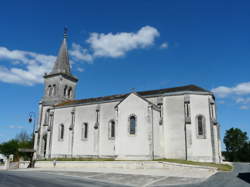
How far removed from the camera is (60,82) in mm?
40812

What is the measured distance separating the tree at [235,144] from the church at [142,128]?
2945cm

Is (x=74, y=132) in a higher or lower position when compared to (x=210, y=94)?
lower

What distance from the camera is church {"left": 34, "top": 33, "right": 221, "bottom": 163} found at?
2666cm

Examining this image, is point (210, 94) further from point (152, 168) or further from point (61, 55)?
point (61, 55)

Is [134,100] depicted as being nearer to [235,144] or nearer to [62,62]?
[62,62]

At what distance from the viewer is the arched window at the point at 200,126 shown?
1064 inches

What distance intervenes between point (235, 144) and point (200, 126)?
34.9 metres

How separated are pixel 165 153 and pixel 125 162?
22.1 feet

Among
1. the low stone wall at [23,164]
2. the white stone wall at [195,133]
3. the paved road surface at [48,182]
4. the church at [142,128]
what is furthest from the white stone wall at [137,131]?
the low stone wall at [23,164]

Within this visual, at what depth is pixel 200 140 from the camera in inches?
1056

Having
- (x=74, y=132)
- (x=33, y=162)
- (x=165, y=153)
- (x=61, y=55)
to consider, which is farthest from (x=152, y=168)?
(x=61, y=55)

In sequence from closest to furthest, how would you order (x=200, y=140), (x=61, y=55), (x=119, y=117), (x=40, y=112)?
(x=200, y=140), (x=119, y=117), (x=40, y=112), (x=61, y=55)

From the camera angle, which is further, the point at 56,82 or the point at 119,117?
the point at 56,82

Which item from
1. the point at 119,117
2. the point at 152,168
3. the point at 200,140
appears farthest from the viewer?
the point at 119,117
